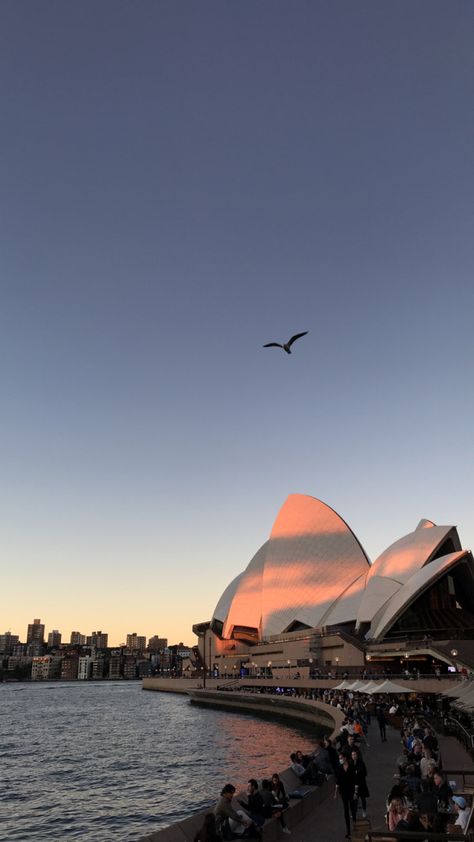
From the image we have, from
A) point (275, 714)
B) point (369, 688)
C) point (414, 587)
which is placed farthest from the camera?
point (275, 714)

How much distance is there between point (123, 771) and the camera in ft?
82.2

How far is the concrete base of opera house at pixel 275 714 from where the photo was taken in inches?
362

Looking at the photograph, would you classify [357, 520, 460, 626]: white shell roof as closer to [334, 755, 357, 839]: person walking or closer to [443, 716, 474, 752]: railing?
[443, 716, 474, 752]: railing

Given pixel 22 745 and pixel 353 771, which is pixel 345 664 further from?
pixel 353 771

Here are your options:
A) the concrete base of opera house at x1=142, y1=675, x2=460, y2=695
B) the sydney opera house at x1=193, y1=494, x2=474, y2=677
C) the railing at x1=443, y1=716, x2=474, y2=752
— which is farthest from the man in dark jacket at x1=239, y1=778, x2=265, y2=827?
the sydney opera house at x1=193, y1=494, x2=474, y2=677

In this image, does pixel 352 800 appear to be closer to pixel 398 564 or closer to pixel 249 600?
pixel 398 564

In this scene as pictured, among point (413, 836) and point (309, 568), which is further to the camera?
point (309, 568)

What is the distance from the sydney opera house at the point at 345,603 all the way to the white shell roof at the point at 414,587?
81 mm

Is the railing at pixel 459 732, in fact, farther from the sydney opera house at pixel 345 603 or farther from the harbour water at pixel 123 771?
the sydney opera house at pixel 345 603

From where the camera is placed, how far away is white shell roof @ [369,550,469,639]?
139 feet

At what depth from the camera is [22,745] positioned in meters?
36.2

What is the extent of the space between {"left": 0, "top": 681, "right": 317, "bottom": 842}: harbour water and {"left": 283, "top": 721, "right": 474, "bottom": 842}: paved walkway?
16.6 feet

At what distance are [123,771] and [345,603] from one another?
110 feet

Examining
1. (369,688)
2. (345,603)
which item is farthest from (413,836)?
(345,603)
